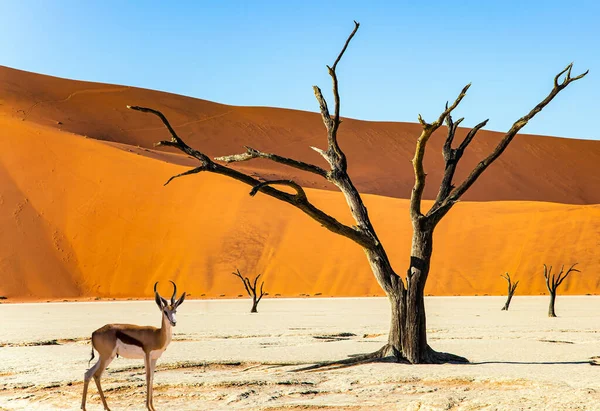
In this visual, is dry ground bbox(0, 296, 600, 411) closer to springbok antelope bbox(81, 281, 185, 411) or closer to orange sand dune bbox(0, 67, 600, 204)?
springbok antelope bbox(81, 281, 185, 411)

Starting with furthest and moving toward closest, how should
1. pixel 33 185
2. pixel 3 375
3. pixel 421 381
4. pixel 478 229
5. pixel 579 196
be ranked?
pixel 579 196
pixel 478 229
pixel 33 185
pixel 3 375
pixel 421 381

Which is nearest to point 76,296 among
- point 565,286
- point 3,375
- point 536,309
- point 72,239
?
point 72,239

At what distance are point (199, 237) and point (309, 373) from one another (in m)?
37.2

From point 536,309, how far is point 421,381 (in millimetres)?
21553

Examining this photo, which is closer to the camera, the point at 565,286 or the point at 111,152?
the point at 565,286

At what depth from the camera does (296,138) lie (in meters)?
90.5

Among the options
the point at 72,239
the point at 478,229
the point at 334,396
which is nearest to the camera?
the point at 334,396

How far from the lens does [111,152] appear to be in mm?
56875

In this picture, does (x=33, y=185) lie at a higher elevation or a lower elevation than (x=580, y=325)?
higher

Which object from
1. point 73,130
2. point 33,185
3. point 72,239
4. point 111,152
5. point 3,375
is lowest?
point 3,375

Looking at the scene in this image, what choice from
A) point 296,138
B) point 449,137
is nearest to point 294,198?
point 449,137

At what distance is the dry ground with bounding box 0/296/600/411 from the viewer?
902 cm

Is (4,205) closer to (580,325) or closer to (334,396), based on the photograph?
(580,325)

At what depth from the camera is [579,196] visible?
8894 centimetres
